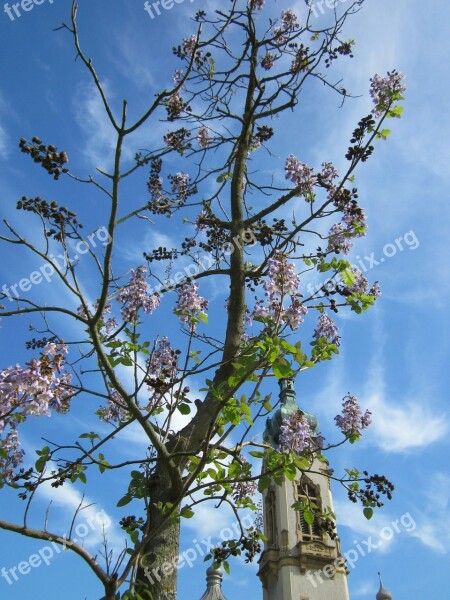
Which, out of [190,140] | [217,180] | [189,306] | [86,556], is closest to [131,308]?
[189,306]

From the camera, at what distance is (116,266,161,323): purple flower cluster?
4.65m

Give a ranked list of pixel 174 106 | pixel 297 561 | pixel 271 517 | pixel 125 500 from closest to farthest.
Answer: pixel 125 500 < pixel 174 106 < pixel 297 561 < pixel 271 517

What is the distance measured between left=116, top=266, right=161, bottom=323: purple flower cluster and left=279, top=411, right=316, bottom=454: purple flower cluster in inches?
74.7

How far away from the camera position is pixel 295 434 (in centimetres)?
536

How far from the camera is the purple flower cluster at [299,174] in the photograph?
6.30m

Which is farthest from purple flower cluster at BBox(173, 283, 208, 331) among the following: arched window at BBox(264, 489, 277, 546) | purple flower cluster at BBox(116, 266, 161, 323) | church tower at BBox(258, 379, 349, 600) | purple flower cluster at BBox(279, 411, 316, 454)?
arched window at BBox(264, 489, 277, 546)

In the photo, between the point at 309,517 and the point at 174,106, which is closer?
the point at 309,517

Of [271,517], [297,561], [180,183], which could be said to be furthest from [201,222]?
[271,517]

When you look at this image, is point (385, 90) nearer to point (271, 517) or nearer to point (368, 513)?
point (368, 513)

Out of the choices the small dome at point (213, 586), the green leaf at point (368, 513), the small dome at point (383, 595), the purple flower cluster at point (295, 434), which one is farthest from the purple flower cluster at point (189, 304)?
the small dome at point (383, 595)

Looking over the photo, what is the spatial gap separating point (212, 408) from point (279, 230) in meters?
2.19

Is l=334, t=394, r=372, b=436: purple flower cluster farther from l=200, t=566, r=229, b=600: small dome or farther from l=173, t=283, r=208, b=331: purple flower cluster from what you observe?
l=200, t=566, r=229, b=600: small dome

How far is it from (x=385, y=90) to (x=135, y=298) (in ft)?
12.0

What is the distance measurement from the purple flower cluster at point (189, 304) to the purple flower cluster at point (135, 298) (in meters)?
0.28
